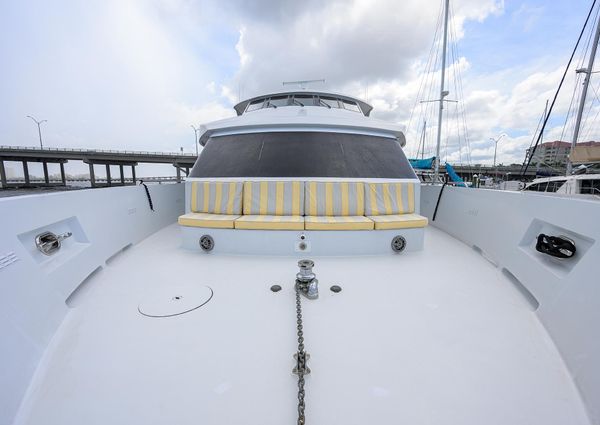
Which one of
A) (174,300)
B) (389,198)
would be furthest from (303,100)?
(174,300)

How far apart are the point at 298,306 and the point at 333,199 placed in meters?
1.58

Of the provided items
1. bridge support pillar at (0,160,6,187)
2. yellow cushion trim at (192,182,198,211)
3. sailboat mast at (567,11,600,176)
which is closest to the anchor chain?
yellow cushion trim at (192,182,198,211)

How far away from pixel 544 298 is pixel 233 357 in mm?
1999

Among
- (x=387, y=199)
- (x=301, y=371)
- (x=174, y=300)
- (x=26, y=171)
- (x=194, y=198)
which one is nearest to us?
(x=301, y=371)

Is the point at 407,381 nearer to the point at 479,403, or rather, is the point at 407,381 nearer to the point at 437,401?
the point at 437,401

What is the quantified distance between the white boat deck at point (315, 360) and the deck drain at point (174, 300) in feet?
0.20

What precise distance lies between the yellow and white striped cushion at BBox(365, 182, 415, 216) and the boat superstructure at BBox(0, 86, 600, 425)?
0.02 meters

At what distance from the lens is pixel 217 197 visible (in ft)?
10.3

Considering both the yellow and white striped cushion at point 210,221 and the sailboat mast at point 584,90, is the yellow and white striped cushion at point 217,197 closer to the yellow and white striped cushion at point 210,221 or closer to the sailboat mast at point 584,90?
the yellow and white striped cushion at point 210,221

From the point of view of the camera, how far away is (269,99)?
16.0 ft

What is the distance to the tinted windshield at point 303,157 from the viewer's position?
3271 millimetres

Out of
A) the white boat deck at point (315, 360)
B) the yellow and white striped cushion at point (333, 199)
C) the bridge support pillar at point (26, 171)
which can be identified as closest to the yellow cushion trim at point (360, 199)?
the yellow and white striped cushion at point (333, 199)

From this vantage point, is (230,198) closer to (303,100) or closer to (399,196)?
(399,196)

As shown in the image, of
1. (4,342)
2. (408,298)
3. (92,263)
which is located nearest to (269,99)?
(92,263)
